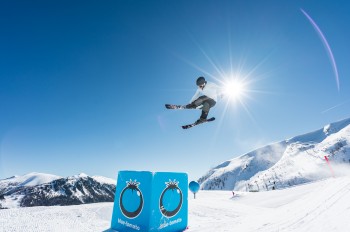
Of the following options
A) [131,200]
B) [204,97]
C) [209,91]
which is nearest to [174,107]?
[204,97]

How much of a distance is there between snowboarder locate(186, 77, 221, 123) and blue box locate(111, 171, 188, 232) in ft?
11.7

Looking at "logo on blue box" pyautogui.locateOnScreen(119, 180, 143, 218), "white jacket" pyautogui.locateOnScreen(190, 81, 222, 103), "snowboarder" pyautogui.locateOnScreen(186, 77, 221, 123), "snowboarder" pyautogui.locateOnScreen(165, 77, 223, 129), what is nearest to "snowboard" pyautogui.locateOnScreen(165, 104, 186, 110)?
"snowboarder" pyautogui.locateOnScreen(165, 77, 223, 129)

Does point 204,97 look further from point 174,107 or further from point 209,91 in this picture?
point 174,107

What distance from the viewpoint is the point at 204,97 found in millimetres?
9422

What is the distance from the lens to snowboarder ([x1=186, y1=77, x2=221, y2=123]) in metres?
9.27

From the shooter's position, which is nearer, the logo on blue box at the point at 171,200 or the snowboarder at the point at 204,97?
the logo on blue box at the point at 171,200

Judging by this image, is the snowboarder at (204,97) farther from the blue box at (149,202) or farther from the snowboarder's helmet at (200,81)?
the blue box at (149,202)

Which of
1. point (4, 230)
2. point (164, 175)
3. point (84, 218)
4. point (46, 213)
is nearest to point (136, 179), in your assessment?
point (164, 175)

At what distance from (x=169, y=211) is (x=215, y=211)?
406 cm

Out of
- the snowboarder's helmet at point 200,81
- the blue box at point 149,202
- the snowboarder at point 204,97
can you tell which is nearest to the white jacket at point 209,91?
the snowboarder at point 204,97

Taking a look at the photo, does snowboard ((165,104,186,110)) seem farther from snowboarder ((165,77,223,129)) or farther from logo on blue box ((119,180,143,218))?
logo on blue box ((119,180,143,218))

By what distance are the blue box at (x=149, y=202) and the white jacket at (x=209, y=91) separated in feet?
12.2

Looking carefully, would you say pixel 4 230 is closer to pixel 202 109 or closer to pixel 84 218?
pixel 84 218

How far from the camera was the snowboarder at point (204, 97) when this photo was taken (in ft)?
30.4
